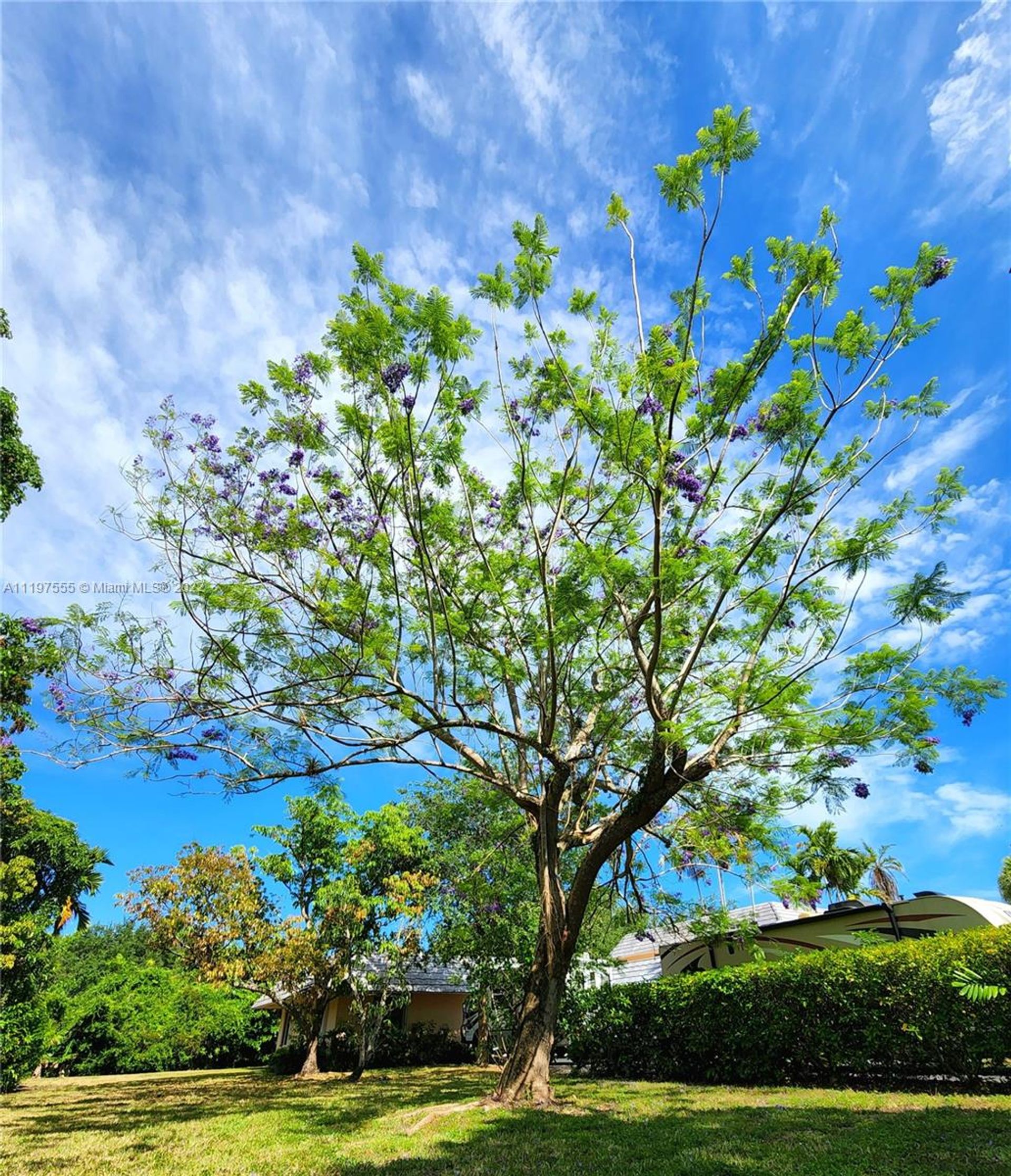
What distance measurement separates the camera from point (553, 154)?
739 cm

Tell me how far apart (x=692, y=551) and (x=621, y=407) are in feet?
6.41

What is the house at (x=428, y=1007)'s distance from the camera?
20.6 m

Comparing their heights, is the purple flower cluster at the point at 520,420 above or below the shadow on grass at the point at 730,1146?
above

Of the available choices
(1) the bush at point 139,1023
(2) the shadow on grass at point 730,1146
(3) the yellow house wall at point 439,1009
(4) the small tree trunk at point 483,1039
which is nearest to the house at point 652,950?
(4) the small tree trunk at point 483,1039

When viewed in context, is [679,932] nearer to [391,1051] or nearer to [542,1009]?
[542,1009]

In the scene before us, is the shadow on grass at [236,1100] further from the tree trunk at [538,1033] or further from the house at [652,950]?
the house at [652,950]

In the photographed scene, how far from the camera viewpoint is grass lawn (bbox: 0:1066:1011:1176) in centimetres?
485

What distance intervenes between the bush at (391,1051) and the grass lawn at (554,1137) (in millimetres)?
9351

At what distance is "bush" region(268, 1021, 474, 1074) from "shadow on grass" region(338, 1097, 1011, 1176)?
12.6m

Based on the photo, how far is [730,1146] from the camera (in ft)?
17.6

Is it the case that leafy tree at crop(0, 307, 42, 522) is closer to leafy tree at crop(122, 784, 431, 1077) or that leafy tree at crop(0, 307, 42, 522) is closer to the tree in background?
the tree in background

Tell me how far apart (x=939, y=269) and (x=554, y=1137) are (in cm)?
878

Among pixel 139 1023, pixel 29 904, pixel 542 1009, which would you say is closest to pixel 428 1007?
pixel 139 1023

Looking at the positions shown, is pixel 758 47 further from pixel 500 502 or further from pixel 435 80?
pixel 500 502
